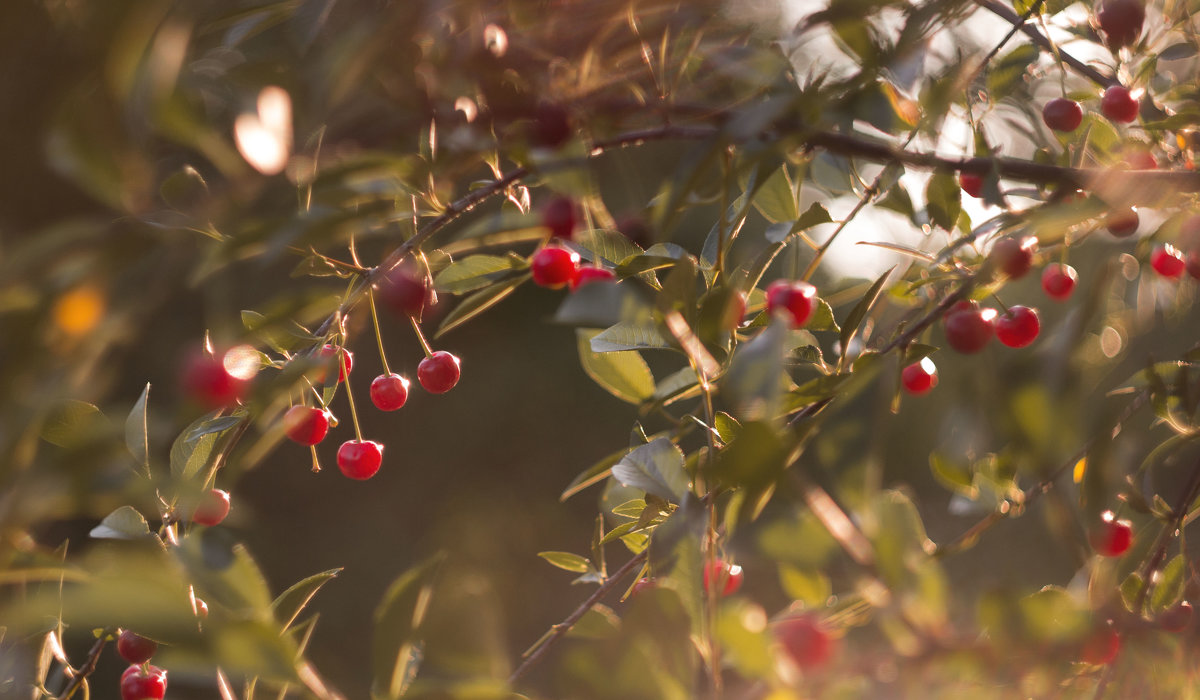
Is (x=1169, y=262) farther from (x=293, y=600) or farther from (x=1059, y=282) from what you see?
(x=293, y=600)

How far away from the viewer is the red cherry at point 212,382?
268 mm

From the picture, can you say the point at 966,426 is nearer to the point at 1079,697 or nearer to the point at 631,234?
the point at 631,234

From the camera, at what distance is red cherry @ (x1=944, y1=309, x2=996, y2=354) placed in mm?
566

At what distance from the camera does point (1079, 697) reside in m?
0.56

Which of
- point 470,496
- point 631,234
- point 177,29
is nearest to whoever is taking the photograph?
point 177,29

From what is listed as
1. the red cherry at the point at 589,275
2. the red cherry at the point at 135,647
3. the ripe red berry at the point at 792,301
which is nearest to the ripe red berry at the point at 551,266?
the red cherry at the point at 589,275

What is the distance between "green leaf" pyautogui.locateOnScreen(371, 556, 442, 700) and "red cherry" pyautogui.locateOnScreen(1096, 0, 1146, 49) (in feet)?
2.16

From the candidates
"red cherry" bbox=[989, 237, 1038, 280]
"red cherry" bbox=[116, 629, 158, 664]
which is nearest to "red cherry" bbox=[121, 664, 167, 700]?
"red cherry" bbox=[116, 629, 158, 664]

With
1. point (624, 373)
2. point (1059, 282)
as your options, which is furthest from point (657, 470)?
point (1059, 282)

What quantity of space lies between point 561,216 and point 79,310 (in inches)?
9.6

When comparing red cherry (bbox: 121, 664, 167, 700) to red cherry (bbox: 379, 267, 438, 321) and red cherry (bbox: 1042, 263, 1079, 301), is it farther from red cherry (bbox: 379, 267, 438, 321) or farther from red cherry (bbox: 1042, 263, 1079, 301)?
red cherry (bbox: 1042, 263, 1079, 301)

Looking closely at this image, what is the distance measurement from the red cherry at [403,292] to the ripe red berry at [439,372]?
20 centimetres

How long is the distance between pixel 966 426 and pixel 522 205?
1.08 ft

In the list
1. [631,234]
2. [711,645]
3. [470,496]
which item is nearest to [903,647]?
[711,645]
